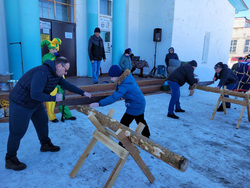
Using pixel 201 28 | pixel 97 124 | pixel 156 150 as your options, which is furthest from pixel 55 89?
pixel 201 28

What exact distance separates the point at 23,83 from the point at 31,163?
4.32 ft

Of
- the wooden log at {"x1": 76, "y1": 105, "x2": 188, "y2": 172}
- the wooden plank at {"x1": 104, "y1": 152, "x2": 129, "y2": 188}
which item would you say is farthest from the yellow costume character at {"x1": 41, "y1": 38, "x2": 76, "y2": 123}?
the wooden plank at {"x1": 104, "y1": 152, "x2": 129, "y2": 188}

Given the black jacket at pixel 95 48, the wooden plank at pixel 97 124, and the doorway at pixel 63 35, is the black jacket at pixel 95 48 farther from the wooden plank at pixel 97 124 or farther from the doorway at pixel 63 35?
the wooden plank at pixel 97 124

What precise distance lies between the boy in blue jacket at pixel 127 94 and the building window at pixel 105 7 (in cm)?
758

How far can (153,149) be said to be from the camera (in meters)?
1.92

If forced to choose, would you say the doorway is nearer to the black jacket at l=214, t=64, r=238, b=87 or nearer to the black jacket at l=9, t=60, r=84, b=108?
the black jacket at l=9, t=60, r=84, b=108

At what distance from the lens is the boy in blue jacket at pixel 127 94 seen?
2943 mm

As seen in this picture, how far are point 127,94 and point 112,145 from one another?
1.12 meters

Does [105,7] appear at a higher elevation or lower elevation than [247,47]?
higher

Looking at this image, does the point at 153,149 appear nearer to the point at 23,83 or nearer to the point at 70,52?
the point at 23,83

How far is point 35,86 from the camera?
2549mm

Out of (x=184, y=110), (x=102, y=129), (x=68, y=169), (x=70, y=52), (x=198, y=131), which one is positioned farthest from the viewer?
(x=70, y=52)

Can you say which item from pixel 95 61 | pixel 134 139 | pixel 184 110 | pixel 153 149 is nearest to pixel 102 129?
pixel 134 139

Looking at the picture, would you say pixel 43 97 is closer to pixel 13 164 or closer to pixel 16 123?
pixel 16 123
